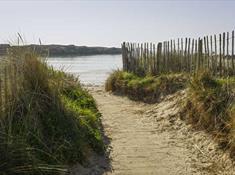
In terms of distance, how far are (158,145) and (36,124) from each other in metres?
2.85

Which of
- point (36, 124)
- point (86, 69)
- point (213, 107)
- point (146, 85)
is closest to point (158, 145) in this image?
point (213, 107)

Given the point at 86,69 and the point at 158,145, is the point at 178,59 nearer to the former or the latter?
the point at 158,145

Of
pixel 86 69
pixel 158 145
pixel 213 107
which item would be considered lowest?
pixel 86 69

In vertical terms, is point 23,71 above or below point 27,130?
above

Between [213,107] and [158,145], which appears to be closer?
[158,145]


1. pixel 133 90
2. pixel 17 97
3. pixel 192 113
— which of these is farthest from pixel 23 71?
pixel 133 90

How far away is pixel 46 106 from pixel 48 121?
337 mm

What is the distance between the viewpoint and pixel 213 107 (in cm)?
855

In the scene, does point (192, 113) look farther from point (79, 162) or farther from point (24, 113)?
point (24, 113)

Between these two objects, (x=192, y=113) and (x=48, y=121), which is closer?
(x=48, y=121)

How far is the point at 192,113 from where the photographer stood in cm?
943

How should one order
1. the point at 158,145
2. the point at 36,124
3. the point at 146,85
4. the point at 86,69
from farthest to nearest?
1. the point at 86,69
2. the point at 146,85
3. the point at 158,145
4. the point at 36,124

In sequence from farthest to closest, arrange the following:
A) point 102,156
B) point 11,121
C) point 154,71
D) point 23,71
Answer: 1. point 154,71
2. point 102,156
3. point 23,71
4. point 11,121

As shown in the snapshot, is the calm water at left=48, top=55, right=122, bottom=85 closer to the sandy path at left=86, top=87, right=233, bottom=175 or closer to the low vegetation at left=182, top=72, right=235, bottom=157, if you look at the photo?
the sandy path at left=86, top=87, right=233, bottom=175
